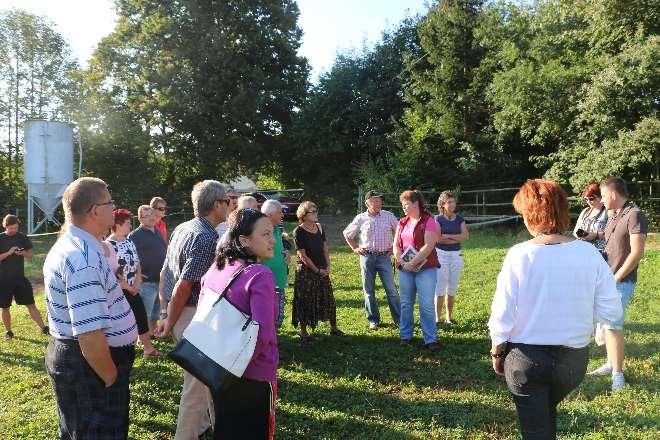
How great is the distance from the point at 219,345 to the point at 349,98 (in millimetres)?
23124

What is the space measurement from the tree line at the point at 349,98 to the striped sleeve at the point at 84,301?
1602cm

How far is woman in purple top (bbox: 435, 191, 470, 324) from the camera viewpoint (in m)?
6.78

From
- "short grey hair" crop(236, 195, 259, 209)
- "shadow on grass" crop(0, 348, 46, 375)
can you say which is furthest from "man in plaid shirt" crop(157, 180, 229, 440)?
"shadow on grass" crop(0, 348, 46, 375)

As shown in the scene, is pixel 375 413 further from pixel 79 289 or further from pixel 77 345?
pixel 79 289

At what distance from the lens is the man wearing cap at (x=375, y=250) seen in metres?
6.74

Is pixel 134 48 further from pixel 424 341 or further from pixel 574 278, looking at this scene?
pixel 574 278

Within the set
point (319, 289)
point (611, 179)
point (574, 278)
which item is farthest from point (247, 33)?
point (574, 278)

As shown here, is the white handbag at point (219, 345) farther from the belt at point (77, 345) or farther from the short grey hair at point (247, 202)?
the short grey hair at point (247, 202)

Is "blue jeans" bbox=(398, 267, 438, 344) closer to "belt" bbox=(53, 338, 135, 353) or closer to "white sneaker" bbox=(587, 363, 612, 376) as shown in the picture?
"white sneaker" bbox=(587, 363, 612, 376)

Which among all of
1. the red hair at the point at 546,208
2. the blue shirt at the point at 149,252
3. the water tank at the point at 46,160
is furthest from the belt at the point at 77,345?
Answer: the water tank at the point at 46,160

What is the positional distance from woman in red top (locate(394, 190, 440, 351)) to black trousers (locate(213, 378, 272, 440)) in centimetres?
344

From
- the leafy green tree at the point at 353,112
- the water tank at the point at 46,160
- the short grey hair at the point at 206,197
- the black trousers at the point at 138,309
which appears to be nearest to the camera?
the short grey hair at the point at 206,197

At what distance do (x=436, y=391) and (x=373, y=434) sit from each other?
1030 millimetres

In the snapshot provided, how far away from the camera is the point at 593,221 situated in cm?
538
